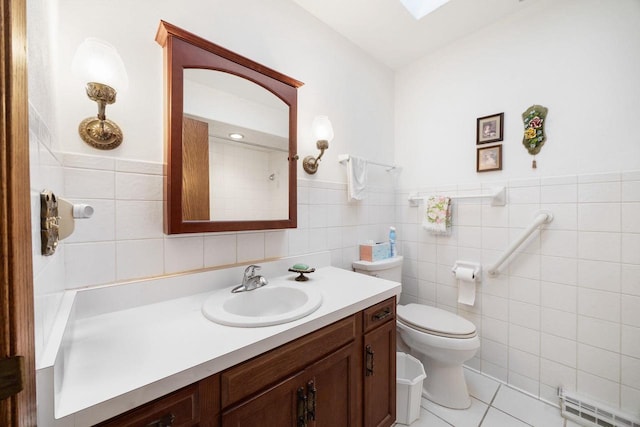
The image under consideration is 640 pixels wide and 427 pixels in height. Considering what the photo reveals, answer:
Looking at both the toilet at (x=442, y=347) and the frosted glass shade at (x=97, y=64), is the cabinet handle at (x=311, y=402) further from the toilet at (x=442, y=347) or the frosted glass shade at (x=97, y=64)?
the frosted glass shade at (x=97, y=64)

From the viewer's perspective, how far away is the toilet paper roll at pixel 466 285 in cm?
166

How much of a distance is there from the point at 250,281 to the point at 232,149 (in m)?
0.63

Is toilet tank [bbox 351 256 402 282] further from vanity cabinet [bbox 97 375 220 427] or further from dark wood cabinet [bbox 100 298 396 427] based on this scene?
vanity cabinet [bbox 97 375 220 427]

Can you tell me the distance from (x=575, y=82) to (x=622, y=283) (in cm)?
111

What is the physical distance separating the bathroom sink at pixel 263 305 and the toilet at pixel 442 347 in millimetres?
806

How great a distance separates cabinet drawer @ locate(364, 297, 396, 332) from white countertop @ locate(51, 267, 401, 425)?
10 centimetres

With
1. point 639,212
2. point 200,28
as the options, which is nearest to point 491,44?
point 639,212

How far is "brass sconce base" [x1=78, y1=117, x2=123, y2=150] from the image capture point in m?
0.87

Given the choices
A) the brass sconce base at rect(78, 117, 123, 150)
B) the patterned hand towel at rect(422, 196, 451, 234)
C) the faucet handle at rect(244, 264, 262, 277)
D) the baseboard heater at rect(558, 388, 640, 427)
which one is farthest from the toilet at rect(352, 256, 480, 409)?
the brass sconce base at rect(78, 117, 123, 150)

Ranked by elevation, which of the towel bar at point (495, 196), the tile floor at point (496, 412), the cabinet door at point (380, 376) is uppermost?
the towel bar at point (495, 196)

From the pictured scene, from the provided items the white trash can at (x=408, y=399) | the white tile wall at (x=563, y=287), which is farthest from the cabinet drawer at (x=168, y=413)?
the white tile wall at (x=563, y=287)

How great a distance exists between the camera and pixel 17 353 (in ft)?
0.93

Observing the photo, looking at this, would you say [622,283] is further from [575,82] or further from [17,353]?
[17,353]

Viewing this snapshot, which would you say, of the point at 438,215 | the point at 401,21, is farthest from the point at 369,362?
the point at 401,21
